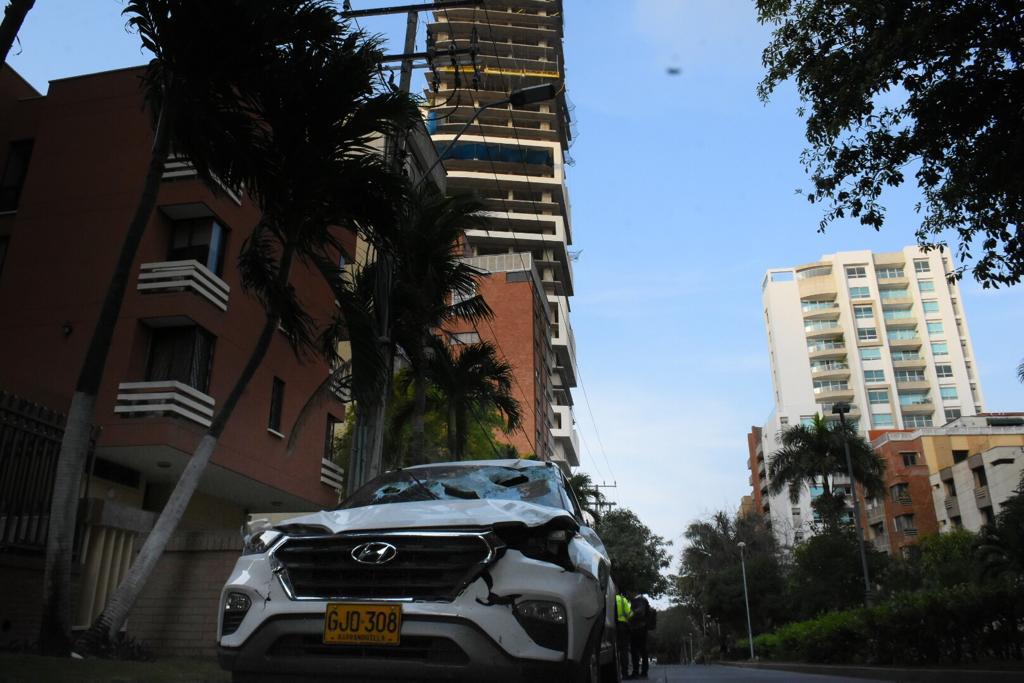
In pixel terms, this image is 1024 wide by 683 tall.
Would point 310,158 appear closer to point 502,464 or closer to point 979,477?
point 502,464

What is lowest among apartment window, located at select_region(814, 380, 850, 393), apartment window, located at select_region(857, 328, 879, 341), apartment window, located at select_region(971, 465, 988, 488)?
apartment window, located at select_region(971, 465, 988, 488)

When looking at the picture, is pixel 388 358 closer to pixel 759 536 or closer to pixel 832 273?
pixel 759 536

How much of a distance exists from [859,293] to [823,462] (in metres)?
61.9

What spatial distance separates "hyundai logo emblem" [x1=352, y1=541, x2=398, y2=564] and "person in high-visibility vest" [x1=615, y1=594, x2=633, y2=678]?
7.83m

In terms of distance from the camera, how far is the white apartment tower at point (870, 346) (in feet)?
291

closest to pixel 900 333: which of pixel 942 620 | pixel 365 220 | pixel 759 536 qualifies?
pixel 759 536

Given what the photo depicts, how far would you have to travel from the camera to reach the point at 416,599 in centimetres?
368

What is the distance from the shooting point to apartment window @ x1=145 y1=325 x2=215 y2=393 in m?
16.2

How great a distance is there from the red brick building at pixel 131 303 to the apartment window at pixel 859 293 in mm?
88597

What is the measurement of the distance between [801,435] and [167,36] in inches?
1507

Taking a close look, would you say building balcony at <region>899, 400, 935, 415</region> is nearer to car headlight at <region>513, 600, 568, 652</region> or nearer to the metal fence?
the metal fence

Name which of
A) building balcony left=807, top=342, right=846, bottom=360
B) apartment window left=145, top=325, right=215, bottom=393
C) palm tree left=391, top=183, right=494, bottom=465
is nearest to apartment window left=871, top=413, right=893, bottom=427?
building balcony left=807, top=342, right=846, bottom=360

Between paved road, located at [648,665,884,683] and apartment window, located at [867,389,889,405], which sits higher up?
apartment window, located at [867,389,889,405]

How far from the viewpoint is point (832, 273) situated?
9656 cm
